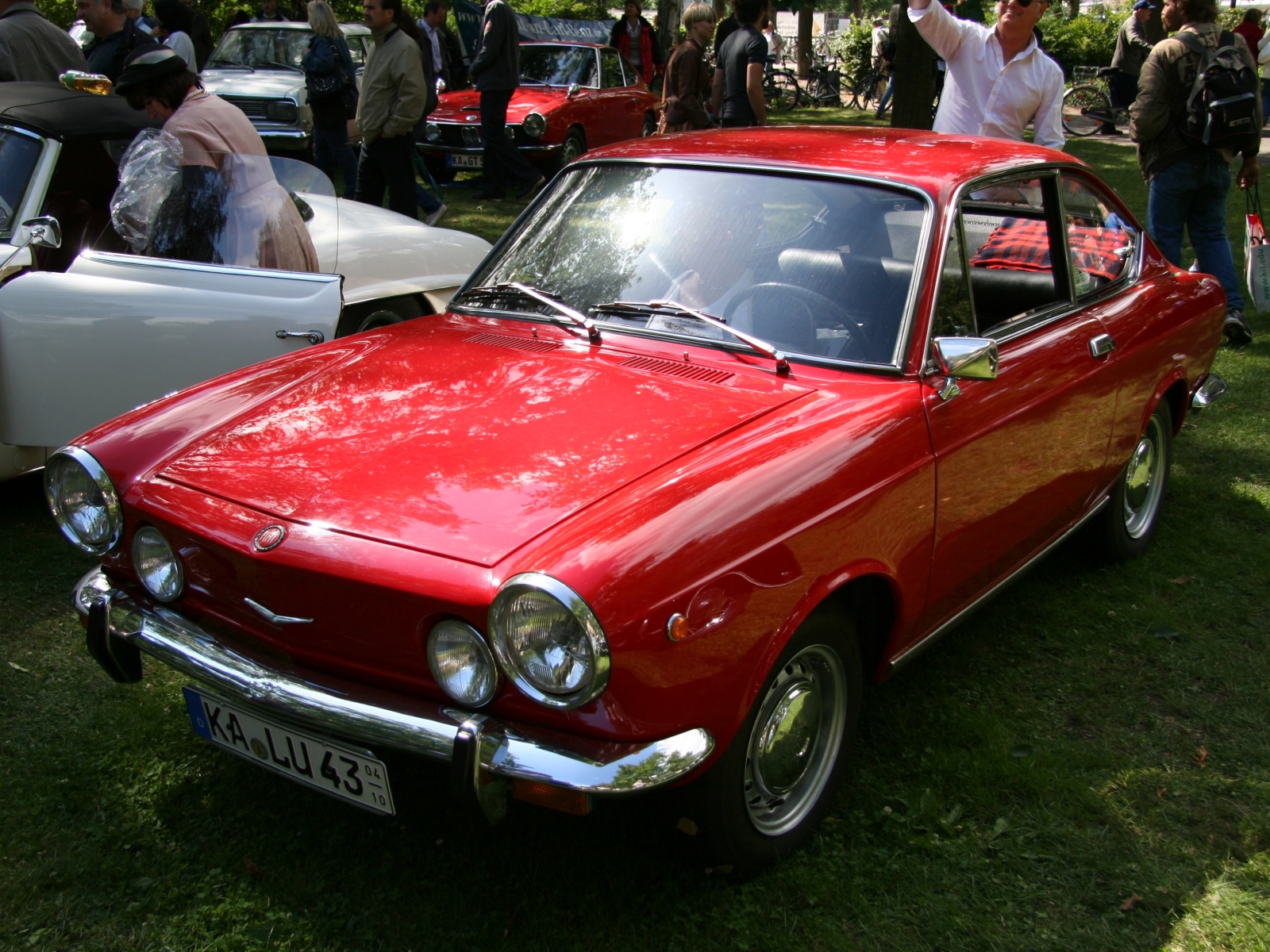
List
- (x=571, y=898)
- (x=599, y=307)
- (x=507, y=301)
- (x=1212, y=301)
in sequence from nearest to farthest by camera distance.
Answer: (x=571, y=898)
(x=599, y=307)
(x=507, y=301)
(x=1212, y=301)

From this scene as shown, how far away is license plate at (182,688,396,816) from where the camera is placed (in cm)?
232

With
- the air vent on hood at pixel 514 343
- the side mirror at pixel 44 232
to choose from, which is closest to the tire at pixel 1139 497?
the air vent on hood at pixel 514 343

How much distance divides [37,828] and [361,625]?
1.20m

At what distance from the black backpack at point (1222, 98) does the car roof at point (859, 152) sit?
114 inches

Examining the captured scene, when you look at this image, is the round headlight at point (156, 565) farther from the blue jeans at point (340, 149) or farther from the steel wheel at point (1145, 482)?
the blue jeans at point (340, 149)

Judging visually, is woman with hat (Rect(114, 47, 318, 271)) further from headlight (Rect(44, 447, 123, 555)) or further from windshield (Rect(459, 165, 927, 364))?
headlight (Rect(44, 447, 123, 555))

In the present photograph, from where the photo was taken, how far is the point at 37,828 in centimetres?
277

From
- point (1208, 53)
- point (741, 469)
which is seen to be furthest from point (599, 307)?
point (1208, 53)

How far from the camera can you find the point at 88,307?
13.2ft

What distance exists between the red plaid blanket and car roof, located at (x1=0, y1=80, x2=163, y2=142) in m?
3.54

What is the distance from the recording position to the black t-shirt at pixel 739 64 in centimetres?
873

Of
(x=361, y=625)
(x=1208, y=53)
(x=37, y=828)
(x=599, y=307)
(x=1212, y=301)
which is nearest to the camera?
(x=361, y=625)

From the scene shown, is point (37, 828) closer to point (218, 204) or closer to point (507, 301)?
point (507, 301)

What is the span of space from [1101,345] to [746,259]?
4.19 feet
